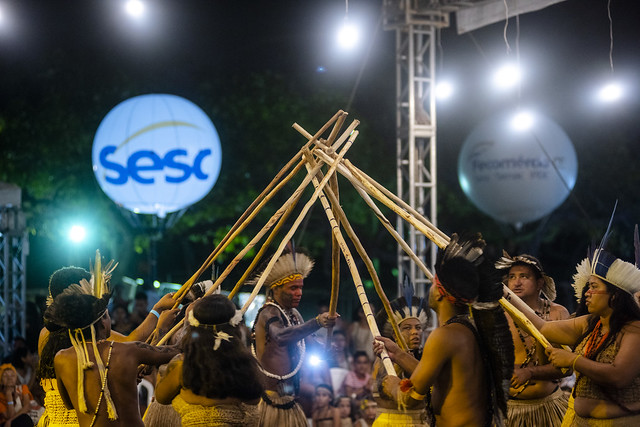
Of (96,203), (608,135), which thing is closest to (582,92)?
(608,135)

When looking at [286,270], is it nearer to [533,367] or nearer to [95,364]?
[533,367]

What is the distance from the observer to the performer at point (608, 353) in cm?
465

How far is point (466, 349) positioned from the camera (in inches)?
165

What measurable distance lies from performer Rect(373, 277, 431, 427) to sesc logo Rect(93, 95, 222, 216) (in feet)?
19.5

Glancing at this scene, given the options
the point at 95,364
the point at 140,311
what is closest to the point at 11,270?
the point at 140,311

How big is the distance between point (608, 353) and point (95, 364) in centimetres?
299

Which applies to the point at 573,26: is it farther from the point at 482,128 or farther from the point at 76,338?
the point at 76,338

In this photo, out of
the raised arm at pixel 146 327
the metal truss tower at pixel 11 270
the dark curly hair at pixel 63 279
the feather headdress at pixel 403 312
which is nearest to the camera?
the raised arm at pixel 146 327

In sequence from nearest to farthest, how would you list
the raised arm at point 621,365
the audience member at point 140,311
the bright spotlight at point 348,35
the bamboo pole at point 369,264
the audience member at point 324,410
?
the raised arm at point 621,365
the bamboo pole at point 369,264
the audience member at point 324,410
the bright spotlight at point 348,35
the audience member at point 140,311

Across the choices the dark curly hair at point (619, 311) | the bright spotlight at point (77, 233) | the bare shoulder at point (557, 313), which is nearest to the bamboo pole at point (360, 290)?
the dark curly hair at point (619, 311)

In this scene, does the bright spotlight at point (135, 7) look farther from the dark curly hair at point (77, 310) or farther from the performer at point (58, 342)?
the dark curly hair at point (77, 310)

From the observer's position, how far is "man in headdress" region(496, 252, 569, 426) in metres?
5.58

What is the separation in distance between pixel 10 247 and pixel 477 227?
10970mm

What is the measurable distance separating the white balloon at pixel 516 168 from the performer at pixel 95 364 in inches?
338
